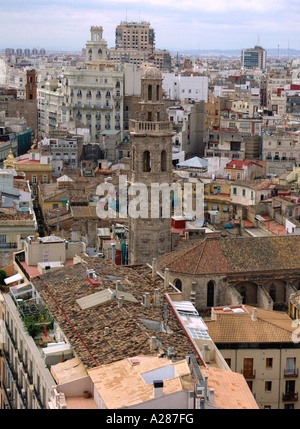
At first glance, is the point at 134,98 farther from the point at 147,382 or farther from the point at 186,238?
the point at 147,382

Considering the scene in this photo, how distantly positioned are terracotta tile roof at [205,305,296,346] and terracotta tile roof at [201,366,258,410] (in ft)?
20.2

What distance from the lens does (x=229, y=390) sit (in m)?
20.7

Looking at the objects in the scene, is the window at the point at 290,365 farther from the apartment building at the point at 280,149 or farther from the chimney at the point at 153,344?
the apartment building at the point at 280,149

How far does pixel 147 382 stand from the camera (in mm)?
19484

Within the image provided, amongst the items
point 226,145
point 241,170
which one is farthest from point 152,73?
A: point 226,145

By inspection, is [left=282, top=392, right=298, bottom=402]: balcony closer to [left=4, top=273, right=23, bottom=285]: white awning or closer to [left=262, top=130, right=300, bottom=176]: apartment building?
[left=4, top=273, right=23, bottom=285]: white awning

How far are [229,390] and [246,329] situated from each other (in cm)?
798

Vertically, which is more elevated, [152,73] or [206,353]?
[152,73]

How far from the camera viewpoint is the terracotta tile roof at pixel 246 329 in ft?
92.2

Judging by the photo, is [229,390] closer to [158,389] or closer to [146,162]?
[158,389]

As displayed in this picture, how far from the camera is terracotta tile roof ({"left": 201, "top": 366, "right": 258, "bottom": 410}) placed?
65.3 ft

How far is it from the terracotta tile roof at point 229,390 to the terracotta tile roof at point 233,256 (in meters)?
12.4

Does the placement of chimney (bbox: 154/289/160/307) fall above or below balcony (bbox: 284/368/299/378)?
above

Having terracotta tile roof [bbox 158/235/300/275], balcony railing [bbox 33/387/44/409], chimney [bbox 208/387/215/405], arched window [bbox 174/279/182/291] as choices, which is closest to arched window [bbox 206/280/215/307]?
terracotta tile roof [bbox 158/235/300/275]
